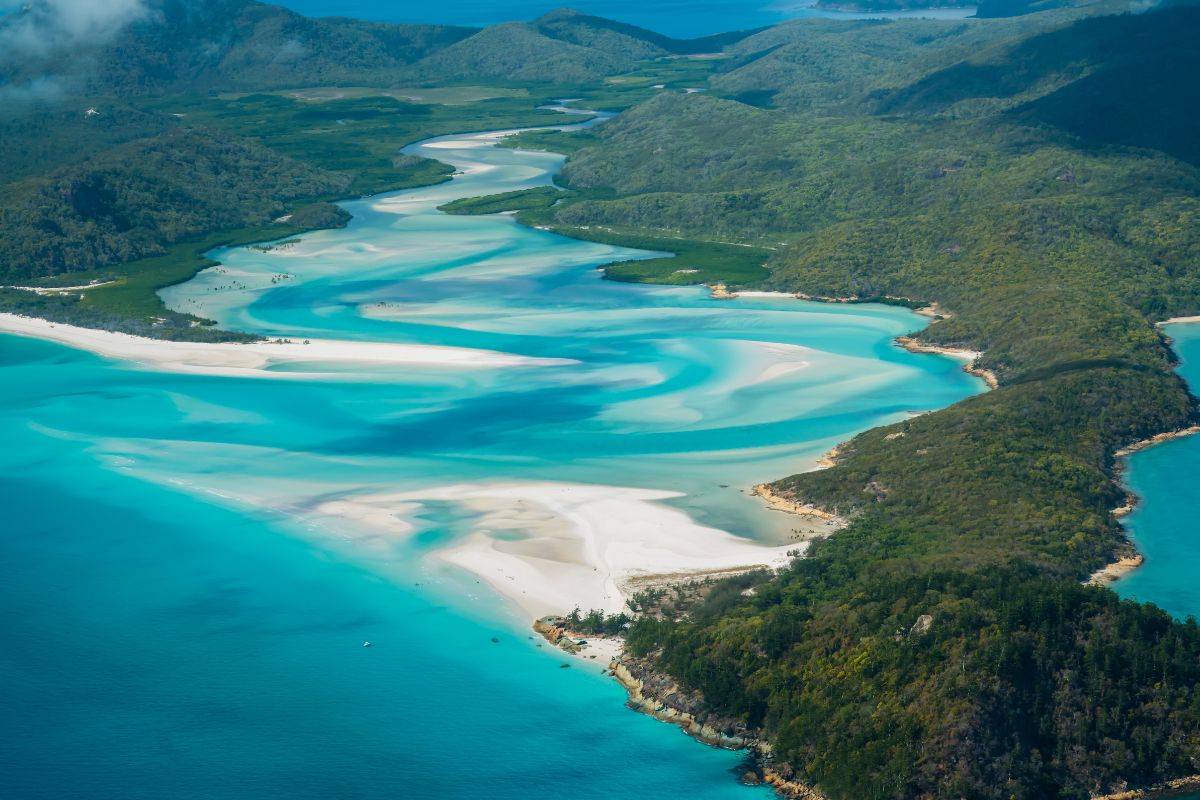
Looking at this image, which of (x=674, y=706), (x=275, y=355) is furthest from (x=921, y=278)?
(x=674, y=706)

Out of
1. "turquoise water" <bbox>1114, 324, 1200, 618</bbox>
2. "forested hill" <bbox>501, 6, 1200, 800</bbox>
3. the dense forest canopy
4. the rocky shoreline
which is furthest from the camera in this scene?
the rocky shoreline

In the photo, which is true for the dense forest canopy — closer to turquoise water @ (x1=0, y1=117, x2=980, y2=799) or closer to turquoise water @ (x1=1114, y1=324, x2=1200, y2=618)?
turquoise water @ (x1=1114, y1=324, x2=1200, y2=618)

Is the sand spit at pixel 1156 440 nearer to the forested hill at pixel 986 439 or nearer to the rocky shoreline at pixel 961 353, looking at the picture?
the forested hill at pixel 986 439

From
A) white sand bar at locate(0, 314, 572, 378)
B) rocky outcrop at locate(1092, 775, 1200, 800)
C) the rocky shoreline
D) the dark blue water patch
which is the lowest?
rocky outcrop at locate(1092, 775, 1200, 800)

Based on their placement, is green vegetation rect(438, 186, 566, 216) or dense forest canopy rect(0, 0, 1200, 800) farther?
green vegetation rect(438, 186, 566, 216)

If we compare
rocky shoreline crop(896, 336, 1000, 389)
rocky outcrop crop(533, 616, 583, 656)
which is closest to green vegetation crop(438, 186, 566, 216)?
rocky shoreline crop(896, 336, 1000, 389)

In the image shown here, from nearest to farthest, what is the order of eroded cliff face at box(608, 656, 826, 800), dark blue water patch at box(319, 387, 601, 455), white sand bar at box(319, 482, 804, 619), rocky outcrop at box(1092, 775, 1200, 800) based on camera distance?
rocky outcrop at box(1092, 775, 1200, 800) → eroded cliff face at box(608, 656, 826, 800) → white sand bar at box(319, 482, 804, 619) → dark blue water patch at box(319, 387, 601, 455)

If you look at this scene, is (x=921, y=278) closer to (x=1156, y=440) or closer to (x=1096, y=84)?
(x=1156, y=440)
